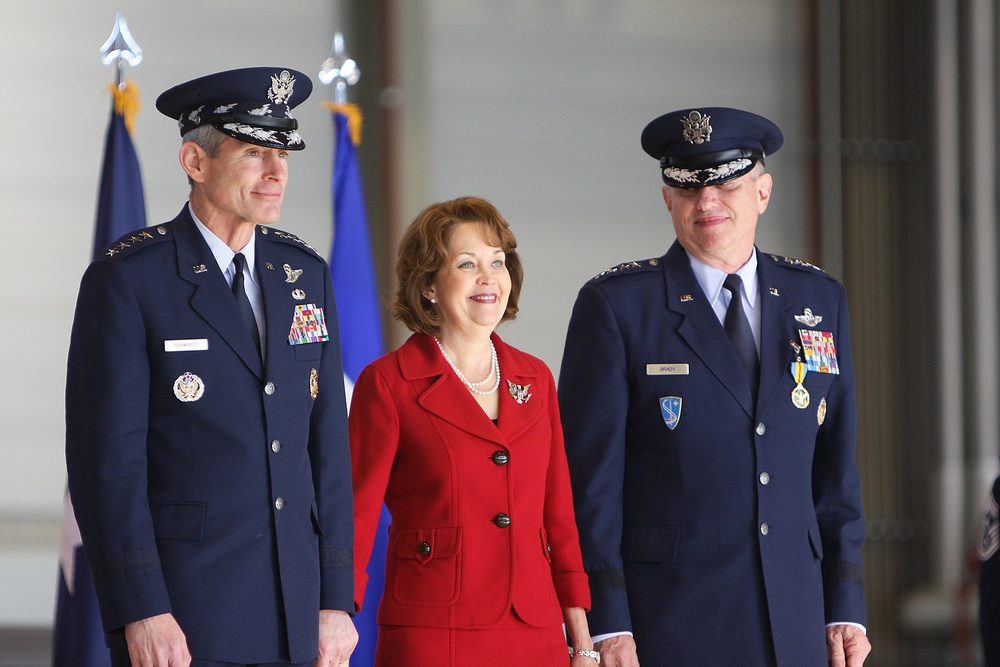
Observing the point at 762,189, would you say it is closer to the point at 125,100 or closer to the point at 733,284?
the point at 733,284

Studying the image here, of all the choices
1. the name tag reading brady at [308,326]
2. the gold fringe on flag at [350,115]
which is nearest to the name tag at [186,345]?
the name tag reading brady at [308,326]

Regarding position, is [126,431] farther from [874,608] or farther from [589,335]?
[874,608]

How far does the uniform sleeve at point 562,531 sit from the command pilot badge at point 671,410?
8.5 inches

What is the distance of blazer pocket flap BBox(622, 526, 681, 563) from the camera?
2.42 m

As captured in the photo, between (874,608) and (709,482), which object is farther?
(874,608)

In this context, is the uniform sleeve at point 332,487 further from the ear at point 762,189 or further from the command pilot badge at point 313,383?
the ear at point 762,189

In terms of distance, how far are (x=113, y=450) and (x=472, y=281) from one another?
805mm

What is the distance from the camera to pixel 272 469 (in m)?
2.05

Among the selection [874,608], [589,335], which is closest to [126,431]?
[589,335]

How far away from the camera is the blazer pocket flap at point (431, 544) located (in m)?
2.29

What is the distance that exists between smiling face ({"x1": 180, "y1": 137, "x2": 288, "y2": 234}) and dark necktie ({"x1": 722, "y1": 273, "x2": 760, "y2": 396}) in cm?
Result: 97

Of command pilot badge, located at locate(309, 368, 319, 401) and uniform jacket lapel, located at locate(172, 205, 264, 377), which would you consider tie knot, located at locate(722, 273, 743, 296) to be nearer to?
command pilot badge, located at locate(309, 368, 319, 401)

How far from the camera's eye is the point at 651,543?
2.43 m

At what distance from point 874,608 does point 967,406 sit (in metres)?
1.08
